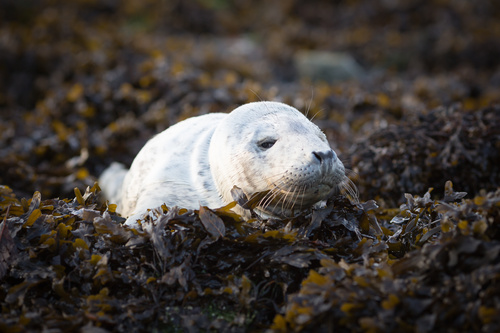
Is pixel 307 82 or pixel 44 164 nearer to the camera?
pixel 44 164

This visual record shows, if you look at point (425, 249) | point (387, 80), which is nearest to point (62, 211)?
point (425, 249)

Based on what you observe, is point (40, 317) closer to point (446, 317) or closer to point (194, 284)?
point (194, 284)

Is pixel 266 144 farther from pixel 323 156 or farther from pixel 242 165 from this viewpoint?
pixel 323 156

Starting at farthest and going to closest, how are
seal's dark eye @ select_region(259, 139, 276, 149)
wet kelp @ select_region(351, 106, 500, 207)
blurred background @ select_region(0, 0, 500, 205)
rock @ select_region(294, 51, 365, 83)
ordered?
rock @ select_region(294, 51, 365, 83) < blurred background @ select_region(0, 0, 500, 205) < wet kelp @ select_region(351, 106, 500, 207) < seal's dark eye @ select_region(259, 139, 276, 149)

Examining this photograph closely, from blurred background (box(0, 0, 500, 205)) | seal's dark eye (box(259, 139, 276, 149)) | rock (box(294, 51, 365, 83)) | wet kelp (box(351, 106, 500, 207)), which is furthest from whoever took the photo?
rock (box(294, 51, 365, 83))

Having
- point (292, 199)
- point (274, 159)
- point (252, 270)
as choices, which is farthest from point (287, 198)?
point (252, 270)

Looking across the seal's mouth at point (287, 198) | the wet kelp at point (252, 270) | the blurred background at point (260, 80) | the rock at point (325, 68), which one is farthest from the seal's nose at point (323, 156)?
the rock at point (325, 68)

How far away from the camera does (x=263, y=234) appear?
8.38 ft

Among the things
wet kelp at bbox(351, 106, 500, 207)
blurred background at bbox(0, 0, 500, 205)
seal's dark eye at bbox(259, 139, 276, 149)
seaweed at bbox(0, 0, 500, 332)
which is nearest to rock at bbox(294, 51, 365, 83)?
blurred background at bbox(0, 0, 500, 205)

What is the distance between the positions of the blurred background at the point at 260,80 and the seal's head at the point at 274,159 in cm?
44

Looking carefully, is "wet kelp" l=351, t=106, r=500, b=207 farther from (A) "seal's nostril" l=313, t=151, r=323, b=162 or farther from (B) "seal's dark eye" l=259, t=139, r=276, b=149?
(A) "seal's nostril" l=313, t=151, r=323, b=162

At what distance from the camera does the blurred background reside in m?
4.25

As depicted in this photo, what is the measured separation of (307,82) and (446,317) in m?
6.25

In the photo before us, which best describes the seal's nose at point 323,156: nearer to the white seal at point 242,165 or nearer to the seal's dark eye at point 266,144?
Result: the white seal at point 242,165
